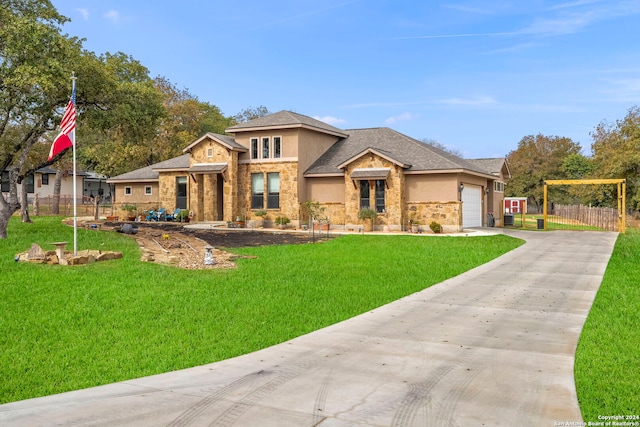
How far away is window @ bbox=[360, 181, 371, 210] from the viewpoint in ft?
98.9

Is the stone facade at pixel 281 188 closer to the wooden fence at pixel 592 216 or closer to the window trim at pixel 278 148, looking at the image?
the window trim at pixel 278 148

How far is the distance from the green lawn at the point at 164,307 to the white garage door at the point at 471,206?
1252 centimetres

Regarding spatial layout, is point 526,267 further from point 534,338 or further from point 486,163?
point 486,163

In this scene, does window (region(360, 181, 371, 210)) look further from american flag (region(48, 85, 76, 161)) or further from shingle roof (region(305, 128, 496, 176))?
american flag (region(48, 85, 76, 161))

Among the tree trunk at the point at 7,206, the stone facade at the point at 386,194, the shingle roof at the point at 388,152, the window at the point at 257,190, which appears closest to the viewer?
the tree trunk at the point at 7,206

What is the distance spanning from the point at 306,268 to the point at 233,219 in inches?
747

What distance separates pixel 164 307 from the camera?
9.88m

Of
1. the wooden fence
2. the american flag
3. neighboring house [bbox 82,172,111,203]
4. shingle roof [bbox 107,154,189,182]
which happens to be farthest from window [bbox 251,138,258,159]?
neighboring house [bbox 82,172,111,203]

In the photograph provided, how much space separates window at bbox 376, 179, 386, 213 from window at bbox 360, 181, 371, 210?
62cm

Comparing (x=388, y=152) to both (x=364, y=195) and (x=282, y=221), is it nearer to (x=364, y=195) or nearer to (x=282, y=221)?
(x=364, y=195)

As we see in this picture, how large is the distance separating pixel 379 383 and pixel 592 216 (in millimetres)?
33957

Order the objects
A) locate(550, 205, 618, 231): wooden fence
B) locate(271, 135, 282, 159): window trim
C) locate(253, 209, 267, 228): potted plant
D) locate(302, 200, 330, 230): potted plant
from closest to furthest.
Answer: locate(302, 200, 330, 230): potted plant → locate(550, 205, 618, 231): wooden fence → locate(271, 135, 282, 159): window trim → locate(253, 209, 267, 228): potted plant

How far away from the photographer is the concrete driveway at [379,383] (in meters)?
4.99

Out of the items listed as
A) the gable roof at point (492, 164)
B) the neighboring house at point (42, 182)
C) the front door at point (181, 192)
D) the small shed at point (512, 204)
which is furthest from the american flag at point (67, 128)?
the neighboring house at point (42, 182)
